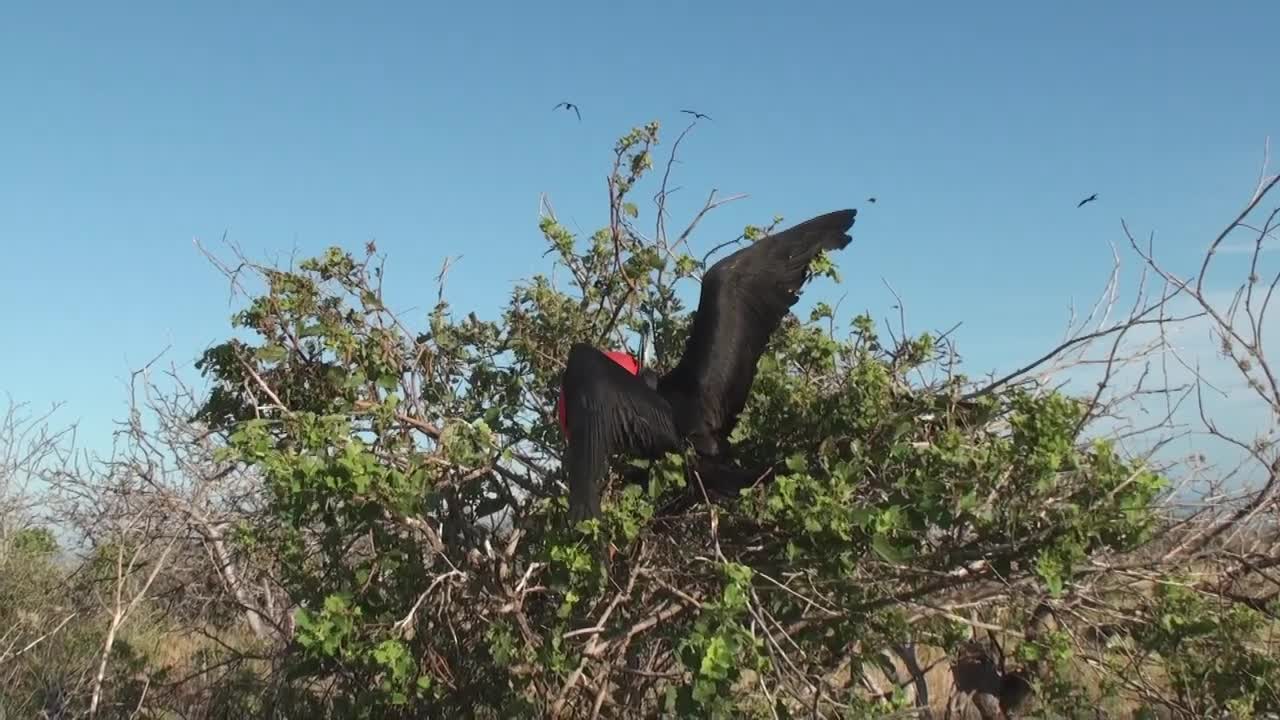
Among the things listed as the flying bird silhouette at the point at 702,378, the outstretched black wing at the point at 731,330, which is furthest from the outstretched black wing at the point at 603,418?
the outstretched black wing at the point at 731,330

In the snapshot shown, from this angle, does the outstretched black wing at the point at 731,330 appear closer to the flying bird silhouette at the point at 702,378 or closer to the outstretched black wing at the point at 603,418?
the flying bird silhouette at the point at 702,378

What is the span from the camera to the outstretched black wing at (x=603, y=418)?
11.8ft

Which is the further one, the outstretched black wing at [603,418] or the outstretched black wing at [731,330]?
the outstretched black wing at [731,330]

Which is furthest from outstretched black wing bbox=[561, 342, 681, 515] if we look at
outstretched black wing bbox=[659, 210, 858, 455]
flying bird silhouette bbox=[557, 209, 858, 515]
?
outstretched black wing bbox=[659, 210, 858, 455]

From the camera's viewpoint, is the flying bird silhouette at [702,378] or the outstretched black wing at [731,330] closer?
the flying bird silhouette at [702,378]

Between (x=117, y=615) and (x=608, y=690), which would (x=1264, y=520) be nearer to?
(x=608, y=690)

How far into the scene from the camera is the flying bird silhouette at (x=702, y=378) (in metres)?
3.69

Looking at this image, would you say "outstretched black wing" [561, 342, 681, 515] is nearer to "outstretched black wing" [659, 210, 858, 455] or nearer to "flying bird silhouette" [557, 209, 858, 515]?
"flying bird silhouette" [557, 209, 858, 515]

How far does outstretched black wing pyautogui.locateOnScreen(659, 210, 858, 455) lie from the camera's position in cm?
410

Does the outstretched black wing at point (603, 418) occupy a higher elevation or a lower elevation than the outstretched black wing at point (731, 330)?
lower

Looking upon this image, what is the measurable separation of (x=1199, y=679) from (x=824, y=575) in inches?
61.4

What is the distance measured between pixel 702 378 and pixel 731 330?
218 millimetres

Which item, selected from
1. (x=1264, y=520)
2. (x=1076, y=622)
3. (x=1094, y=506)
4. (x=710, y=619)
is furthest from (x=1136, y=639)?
(x=710, y=619)

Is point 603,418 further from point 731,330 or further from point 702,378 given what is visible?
point 731,330
